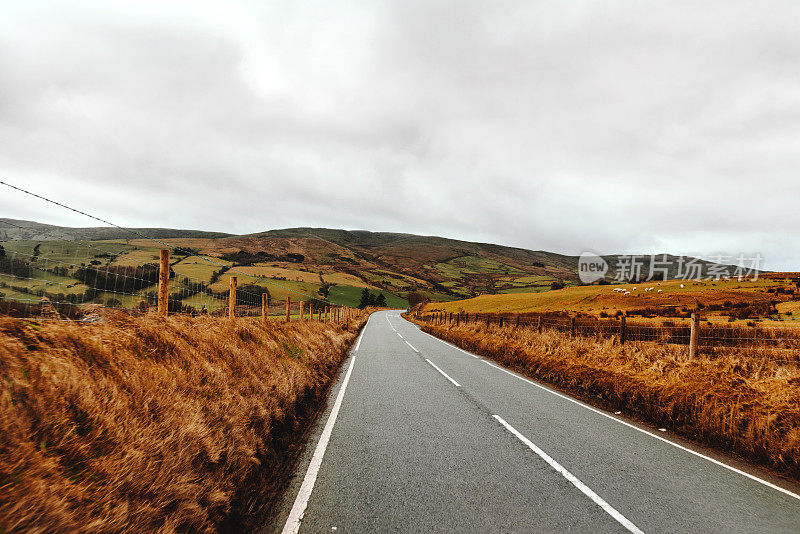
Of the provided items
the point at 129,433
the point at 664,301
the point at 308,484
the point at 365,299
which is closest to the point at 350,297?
the point at 365,299

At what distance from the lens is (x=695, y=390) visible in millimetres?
7152

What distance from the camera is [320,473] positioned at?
4.47 meters

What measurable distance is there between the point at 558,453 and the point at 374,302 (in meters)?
120

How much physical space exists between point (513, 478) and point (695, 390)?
17.1 ft

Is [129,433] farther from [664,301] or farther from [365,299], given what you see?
[365,299]

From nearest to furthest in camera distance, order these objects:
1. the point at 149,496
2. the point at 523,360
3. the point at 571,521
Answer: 1. the point at 149,496
2. the point at 571,521
3. the point at 523,360

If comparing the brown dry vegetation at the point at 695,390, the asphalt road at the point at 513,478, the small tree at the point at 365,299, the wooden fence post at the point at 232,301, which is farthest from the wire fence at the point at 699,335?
the small tree at the point at 365,299

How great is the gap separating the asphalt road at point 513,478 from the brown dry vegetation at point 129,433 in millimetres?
695

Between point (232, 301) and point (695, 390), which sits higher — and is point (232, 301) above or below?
above

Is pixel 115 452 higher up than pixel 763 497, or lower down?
higher up

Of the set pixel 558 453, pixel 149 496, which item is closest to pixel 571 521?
pixel 558 453

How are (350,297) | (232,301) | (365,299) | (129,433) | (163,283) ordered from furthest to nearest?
(365,299)
(350,297)
(232,301)
(163,283)
(129,433)

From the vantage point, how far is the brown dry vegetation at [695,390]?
18.2 feet

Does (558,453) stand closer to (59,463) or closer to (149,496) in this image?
(149,496)
